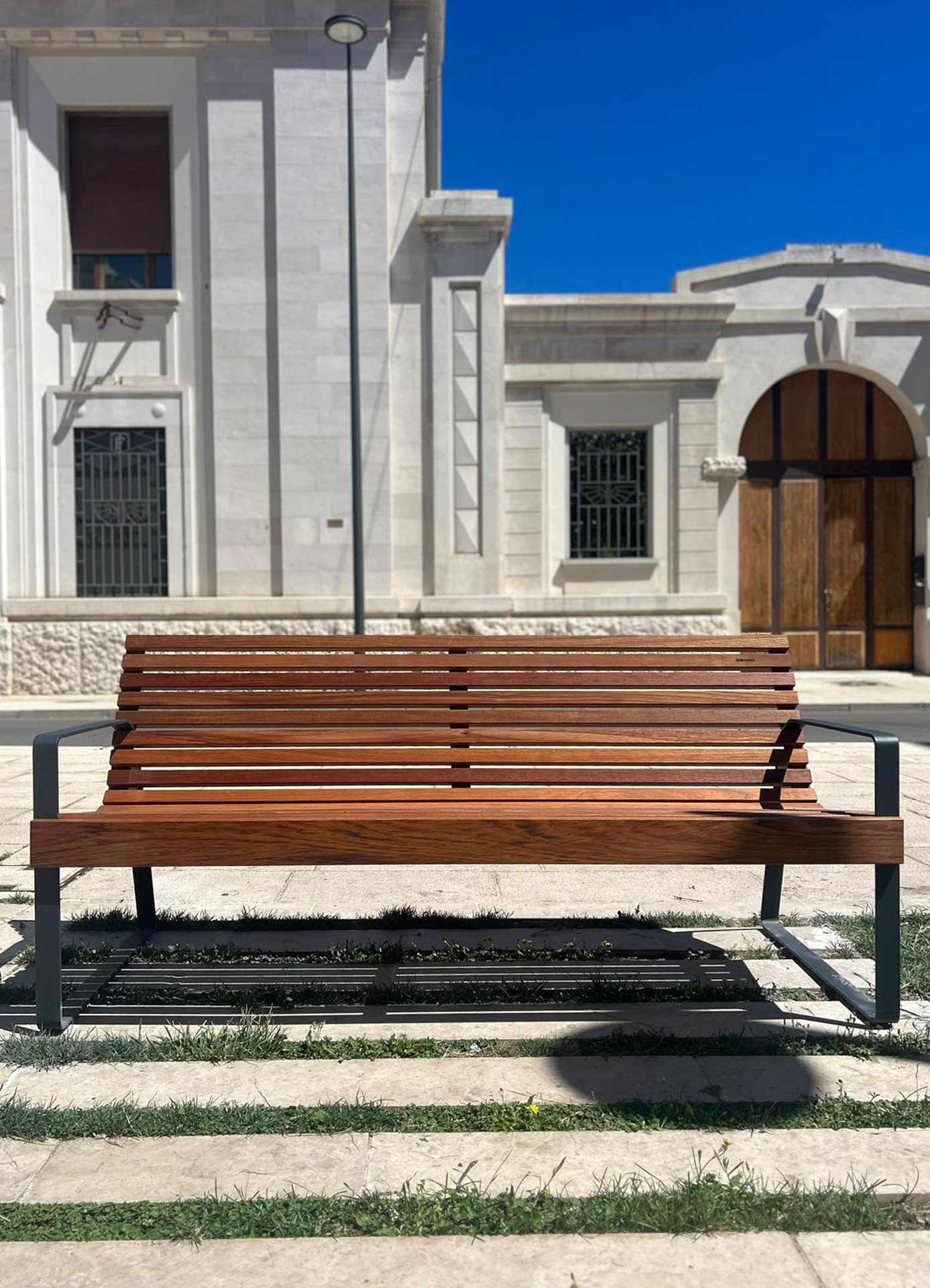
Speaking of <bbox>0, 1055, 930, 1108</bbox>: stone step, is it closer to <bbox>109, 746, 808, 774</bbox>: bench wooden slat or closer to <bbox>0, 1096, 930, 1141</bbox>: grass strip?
<bbox>0, 1096, 930, 1141</bbox>: grass strip

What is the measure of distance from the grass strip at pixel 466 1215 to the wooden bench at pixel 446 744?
1.08m

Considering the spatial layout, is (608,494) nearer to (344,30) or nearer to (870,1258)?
(344,30)

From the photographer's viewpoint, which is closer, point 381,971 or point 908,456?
point 381,971

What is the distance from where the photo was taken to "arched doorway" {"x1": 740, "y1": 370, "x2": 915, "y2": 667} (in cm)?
1808

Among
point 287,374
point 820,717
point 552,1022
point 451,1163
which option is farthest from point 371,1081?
point 287,374

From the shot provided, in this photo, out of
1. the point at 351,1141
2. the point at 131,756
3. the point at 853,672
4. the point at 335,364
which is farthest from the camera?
the point at 853,672

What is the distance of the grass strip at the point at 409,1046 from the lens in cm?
298

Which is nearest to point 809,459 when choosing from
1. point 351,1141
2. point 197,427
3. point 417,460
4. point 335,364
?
point 417,460

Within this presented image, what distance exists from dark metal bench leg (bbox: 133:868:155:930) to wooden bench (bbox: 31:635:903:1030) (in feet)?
0.04

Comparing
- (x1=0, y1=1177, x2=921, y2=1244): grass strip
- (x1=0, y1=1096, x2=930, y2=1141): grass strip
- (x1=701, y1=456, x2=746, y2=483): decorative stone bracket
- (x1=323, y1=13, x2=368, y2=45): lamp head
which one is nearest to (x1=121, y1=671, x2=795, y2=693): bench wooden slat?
(x1=0, y1=1096, x2=930, y2=1141): grass strip

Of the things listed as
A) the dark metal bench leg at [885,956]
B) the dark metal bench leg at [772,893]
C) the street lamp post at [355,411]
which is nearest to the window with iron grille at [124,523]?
the street lamp post at [355,411]

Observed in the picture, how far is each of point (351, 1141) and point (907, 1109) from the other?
1.39 metres

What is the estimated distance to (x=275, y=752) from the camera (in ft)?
12.2

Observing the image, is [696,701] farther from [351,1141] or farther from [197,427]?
[197,427]
